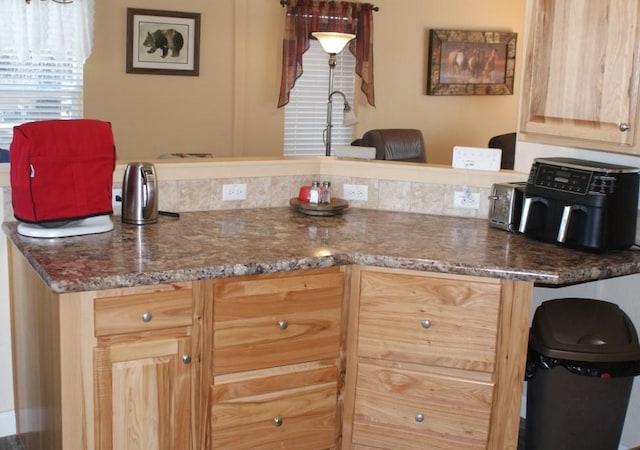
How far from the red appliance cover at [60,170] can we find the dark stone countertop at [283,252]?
0.32 ft

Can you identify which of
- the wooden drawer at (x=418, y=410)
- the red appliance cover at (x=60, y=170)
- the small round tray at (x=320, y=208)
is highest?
the red appliance cover at (x=60, y=170)

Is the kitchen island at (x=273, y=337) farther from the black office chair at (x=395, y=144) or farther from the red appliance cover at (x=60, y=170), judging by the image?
the black office chair at (x=395, y=144)

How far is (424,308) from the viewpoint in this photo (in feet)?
8.52

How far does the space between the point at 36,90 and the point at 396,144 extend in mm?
2686

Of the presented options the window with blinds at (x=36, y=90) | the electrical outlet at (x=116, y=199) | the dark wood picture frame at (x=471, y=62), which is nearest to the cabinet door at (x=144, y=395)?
the electrical outlet at (x=116, y=199)

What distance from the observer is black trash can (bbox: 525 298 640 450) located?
259cm

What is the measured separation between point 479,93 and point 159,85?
3.13 m

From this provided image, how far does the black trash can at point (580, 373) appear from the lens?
2588mm

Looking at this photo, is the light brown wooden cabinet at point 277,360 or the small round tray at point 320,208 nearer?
the light brown wooden cabinet at point 277,360

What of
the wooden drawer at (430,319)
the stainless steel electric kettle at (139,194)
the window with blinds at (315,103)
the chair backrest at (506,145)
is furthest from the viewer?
the window with blinds at (315,103)

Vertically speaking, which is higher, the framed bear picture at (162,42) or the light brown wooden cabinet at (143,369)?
the framed bear picture at (162,42)

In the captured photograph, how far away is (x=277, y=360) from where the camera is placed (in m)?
2.56

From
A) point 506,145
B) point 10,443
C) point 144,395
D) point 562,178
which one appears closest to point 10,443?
point 10,443

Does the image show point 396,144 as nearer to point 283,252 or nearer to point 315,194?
point 315,194
